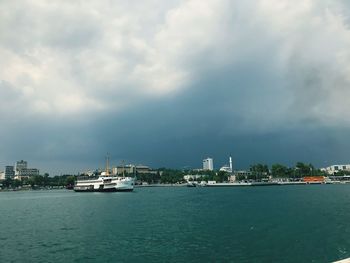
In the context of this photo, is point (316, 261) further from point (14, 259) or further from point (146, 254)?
point (14, 259)

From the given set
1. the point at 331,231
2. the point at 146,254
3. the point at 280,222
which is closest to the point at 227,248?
the point at 146,254

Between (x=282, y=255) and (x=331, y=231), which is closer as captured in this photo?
(x=282, y=255)

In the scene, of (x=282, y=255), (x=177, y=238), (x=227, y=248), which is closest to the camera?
(x=282, y=255)

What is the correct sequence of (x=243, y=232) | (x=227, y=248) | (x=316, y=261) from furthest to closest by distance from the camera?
(x=243, y=232) → (x=227, y=248) → (x=316, y=261)

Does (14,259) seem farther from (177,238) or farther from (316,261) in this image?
(316,261)

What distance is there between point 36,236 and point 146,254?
22866 millimetres

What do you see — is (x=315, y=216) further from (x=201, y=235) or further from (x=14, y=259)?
(x=14, y=259)

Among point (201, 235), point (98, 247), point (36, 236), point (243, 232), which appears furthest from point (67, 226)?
point (243, 232)

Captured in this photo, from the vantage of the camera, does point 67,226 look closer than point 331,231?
No

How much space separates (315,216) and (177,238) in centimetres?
3357

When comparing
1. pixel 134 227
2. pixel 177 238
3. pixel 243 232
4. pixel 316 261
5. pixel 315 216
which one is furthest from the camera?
pixel 315 216

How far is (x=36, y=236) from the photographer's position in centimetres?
5347

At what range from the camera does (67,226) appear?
206 ft

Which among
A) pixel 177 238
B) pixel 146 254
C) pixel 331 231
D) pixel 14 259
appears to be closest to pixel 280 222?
pixel 331 231
